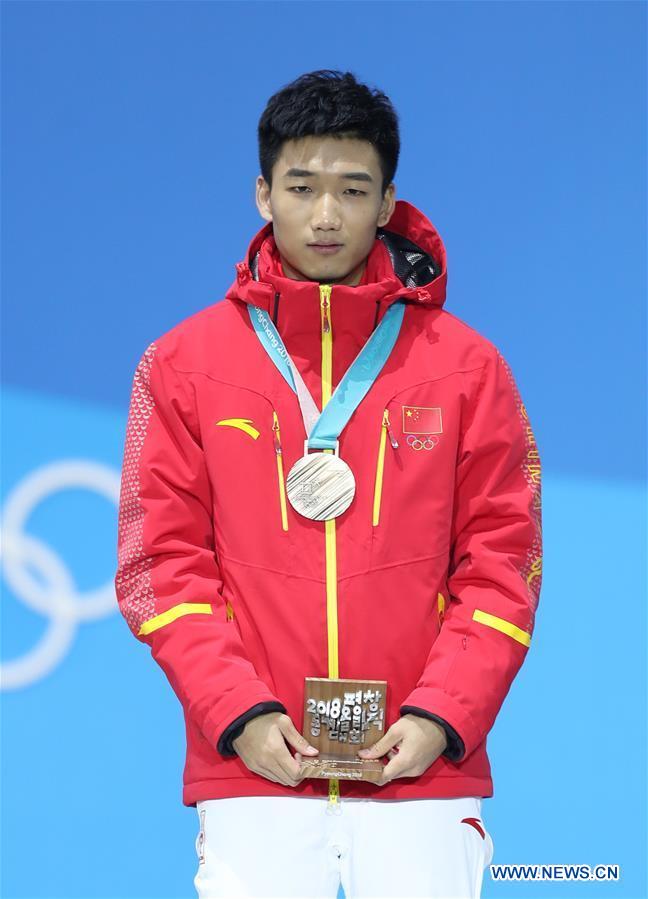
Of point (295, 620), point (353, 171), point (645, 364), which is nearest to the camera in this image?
point (295, 620)

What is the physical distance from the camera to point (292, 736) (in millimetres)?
1852

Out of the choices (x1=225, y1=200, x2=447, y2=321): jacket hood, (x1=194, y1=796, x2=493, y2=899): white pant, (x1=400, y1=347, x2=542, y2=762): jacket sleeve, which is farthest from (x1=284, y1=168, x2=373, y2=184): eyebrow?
(x1=194, y1=796, x2=493, y2=899): white pant

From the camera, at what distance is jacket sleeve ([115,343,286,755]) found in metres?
1.87

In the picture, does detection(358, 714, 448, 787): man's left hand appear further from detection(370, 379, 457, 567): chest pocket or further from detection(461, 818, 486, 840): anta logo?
detection(370, 379, 457, 567): chest pocket

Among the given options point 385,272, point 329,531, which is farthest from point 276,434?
point 385,272

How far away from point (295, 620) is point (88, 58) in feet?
5.36

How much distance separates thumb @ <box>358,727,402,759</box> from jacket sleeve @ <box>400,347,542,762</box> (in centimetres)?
4

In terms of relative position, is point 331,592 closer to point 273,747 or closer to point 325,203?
point 273,747

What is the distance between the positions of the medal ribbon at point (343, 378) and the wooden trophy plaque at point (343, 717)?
32cm

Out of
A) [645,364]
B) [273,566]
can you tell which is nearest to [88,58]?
[645,364]

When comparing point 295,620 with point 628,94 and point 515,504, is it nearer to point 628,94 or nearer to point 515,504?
point 515,504

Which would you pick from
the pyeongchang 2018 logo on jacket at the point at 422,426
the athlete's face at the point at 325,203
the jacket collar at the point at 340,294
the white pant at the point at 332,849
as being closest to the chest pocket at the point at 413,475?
the pyeongchang 2018 logo on jacket at the point at 422,426

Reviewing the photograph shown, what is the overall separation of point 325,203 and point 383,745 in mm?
730

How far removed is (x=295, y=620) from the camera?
1.92m
